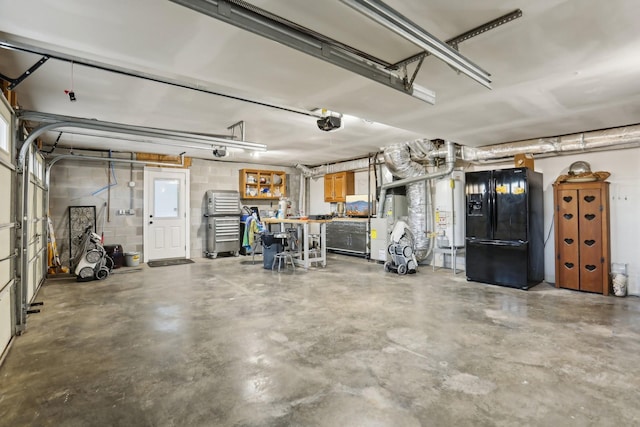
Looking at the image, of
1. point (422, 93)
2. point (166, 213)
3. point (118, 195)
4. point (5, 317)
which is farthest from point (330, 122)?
point (118, 195)

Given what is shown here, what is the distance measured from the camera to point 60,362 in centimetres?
268

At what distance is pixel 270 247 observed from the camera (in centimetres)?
656

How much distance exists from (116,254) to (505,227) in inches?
285

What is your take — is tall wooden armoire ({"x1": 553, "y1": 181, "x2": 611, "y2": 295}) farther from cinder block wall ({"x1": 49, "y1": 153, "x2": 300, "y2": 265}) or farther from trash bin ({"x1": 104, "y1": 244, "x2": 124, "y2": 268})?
trash bin ({"x1": 104, "y1": 244, "x2": 124, "y2": 268})

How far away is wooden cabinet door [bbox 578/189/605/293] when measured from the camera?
474cm

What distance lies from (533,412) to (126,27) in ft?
11.5

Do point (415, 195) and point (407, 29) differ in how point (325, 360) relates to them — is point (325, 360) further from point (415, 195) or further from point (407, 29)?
point (415, 195)

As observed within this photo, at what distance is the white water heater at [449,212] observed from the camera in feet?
20.2

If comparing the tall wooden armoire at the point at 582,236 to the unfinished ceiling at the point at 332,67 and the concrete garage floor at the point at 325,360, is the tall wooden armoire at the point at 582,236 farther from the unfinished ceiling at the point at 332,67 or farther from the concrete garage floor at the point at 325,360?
the unfinished ceiling at the point at 332,67

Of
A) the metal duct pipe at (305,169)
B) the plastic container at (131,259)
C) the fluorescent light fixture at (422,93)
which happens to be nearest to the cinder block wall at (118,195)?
the plastic container at (131,259)

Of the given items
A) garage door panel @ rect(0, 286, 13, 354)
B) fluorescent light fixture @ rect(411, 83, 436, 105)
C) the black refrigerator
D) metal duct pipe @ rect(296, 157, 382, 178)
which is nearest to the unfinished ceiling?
fluorescent light fixture @ rect(411, 83, 436, 105)

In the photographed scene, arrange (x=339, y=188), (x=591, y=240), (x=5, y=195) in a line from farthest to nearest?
1. (x=339, y=188)
2. (x=591, y=240)
3. (x=5, y=195)

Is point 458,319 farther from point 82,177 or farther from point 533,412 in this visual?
point 82,177

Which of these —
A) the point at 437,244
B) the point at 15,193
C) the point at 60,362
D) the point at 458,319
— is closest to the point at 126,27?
the point at 15,193
